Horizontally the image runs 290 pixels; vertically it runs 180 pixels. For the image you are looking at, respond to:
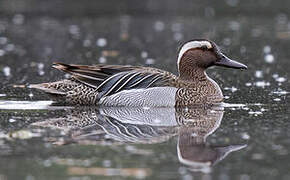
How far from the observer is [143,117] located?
36.4 feet

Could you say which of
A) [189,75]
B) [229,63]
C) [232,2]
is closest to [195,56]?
[189,75]

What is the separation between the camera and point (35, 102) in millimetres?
12297

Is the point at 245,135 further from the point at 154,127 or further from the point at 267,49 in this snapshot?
the point at 267,49

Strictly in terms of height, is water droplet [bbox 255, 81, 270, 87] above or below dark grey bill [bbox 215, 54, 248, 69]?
below

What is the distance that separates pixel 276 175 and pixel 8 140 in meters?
3.45

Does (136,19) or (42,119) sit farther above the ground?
(136,19)

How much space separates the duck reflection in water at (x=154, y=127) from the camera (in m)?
8.74

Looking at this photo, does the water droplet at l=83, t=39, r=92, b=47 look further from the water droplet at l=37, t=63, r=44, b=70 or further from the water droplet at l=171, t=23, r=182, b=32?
the water droplet at l=37, t=63, r=44, b=70

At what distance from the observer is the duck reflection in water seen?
28.7ft

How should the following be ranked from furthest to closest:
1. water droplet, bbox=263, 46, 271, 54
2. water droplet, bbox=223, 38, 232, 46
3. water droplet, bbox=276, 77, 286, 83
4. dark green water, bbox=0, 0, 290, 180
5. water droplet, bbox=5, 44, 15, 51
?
water droplet, bbox=223, 38, 232, 46, water droplet, bbox=5, 44, 15, 51, water droplet, bbox=263, 46, 271, 54, water droplet, bbox=276, 77, 286, 83, dark green water, bbox=0, 0, 290, 180

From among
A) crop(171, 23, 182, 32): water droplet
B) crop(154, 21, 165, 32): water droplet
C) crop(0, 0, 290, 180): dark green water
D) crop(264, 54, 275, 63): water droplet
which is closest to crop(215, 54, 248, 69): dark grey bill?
crop(0, 0, 290, 180): dark green water

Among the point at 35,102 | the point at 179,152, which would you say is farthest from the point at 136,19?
the point at 179,152

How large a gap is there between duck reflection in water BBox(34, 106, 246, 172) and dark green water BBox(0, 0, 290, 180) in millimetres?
13

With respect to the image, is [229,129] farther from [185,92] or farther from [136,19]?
[136,19]
